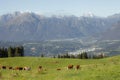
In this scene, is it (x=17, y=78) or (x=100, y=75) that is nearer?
(x=100, y=75)

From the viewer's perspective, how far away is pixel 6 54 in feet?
575

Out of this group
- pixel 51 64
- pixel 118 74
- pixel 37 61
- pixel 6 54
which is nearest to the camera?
pixel 118 74

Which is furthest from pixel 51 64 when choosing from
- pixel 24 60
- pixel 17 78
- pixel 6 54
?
pixel 6 54

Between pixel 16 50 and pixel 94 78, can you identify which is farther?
pixel 16 50

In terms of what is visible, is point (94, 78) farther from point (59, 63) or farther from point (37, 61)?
point (37, 61)

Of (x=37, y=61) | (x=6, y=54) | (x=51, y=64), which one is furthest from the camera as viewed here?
(x=6, y=54)

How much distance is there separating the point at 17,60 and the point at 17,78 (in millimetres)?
50692

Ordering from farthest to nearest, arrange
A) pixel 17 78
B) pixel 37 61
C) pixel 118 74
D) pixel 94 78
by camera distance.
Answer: pixel 37 61, pixel 17 78, pixel 118 74, pixel 94 78

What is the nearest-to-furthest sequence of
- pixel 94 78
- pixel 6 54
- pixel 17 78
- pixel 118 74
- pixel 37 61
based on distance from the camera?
1. pixel 94 78
2. pixel 118 74
3. pixel 17 78
4. pixel 37 61
5. pixel 6 54

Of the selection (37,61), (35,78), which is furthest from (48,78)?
(37,61)

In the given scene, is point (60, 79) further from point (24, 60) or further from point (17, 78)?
point (24, 60)

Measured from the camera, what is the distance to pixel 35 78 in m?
35.1

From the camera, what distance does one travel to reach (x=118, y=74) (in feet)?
109

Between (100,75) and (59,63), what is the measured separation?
143 feet
